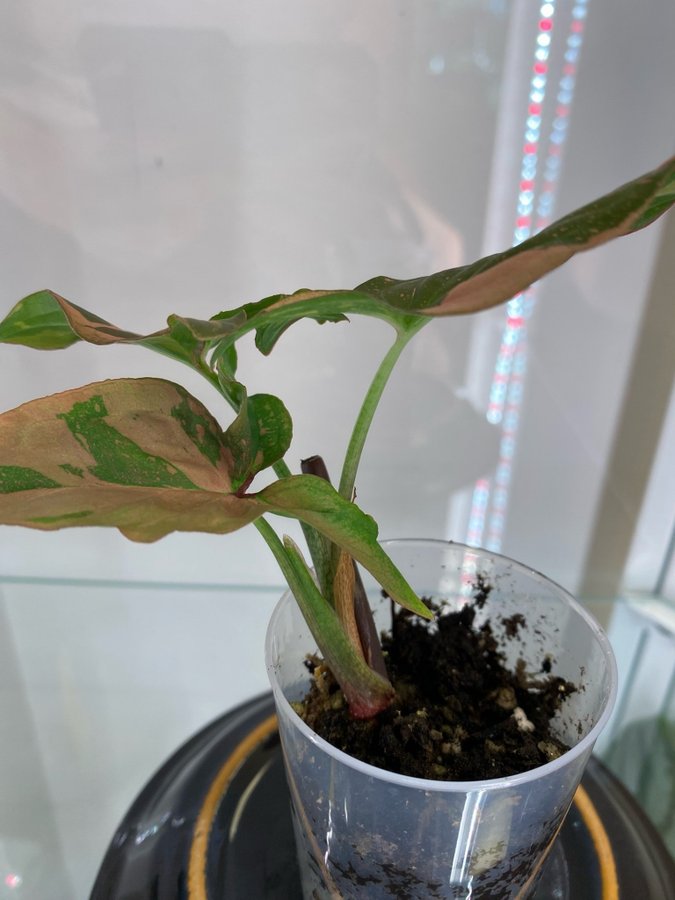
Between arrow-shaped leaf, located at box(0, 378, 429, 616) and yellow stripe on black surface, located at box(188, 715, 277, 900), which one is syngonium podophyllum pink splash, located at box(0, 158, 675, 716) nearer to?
arrow-shaped leaf, located at box(0, 378, 429, 616)

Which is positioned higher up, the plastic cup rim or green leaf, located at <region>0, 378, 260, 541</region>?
green leaf, located at <region>0, 378, 260, 541</region>

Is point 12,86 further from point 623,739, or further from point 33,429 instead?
point 623,739

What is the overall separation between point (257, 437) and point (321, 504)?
0.22 feet

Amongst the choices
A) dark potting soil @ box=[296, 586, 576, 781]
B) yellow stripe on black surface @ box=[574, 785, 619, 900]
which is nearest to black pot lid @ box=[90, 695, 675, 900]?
yellow stripe on black surface @ box=[574, 785, 619, 900]

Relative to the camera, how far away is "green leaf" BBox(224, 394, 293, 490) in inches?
12.3

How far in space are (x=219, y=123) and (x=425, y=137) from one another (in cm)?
19

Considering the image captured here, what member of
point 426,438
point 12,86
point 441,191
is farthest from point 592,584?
point 12,86

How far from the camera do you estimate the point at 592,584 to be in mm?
802

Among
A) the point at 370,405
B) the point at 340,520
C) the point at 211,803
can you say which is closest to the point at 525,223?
the point at 370,405

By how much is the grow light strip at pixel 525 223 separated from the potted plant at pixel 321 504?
0.99ft

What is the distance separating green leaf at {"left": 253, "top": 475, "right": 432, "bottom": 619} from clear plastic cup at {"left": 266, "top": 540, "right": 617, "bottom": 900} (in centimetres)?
11

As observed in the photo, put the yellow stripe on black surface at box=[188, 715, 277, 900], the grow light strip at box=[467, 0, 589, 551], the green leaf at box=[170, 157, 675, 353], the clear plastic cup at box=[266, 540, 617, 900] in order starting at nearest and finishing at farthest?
the green leaf at box=[170, 157, 675, 353] < the clear plastic cup at box=[266, 540, 617, 900] < the yellow stripe on black surface at box=[188, 715, 277, 900] < the grow light strip at box=[467, 0, 589, 551]

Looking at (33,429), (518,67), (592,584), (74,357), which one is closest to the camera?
(33,429)

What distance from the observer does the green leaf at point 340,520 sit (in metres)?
0.27
